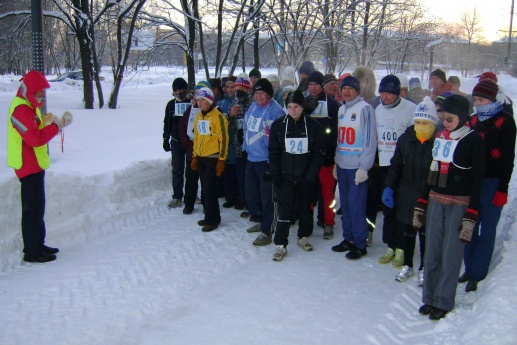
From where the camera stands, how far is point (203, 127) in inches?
252

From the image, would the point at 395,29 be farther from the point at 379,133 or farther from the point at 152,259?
the point at 152,259

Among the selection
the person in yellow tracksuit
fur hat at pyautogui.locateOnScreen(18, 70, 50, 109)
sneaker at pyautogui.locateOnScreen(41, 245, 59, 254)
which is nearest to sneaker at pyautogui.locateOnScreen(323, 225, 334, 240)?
the person in yellow tracksuit

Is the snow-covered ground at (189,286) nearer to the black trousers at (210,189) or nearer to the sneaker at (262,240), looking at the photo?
the sneaker at (262,240)

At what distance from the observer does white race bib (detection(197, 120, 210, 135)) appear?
636cm

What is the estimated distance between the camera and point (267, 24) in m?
17.7

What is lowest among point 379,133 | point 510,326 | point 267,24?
point 510,326

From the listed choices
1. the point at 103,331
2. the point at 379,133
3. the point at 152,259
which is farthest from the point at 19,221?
the point at 379,133

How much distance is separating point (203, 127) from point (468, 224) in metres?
3.78

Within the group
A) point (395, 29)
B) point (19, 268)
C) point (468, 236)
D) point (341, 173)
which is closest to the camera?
point (468, 236)

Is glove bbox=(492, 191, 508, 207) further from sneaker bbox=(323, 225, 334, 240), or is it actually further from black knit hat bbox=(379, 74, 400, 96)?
sneaker bbox=(323, 225, 334, 240)

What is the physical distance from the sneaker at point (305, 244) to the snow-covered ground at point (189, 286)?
0.36 feet

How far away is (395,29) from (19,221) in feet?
75.6

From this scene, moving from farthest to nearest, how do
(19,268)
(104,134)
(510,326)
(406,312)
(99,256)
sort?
(104,134) < (99,256) < (19,268) < (406,312) < (510,326)

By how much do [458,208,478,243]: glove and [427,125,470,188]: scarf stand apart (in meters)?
0.30
